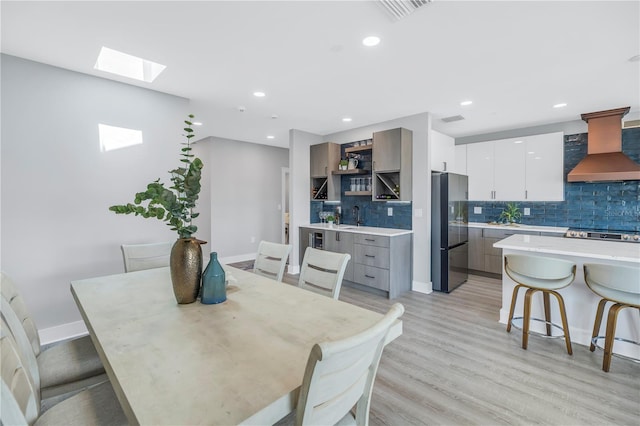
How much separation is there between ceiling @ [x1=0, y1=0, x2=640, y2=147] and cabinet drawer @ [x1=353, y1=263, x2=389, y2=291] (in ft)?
7.24

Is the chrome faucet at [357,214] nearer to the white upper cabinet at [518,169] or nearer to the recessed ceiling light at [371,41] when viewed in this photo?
the white upper cabinet at [518,169]

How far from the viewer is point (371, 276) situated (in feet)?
13.6

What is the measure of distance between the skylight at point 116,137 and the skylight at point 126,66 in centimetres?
54

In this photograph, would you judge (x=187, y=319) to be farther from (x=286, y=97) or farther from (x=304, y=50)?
(x=286, y=97)

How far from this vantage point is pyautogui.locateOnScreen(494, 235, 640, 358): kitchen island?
2.43m

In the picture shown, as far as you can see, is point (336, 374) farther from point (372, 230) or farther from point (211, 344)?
point (372, 230)

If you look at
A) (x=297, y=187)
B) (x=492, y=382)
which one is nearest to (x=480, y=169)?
(x=297, y=187)

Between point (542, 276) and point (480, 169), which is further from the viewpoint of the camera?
point (480, 169)

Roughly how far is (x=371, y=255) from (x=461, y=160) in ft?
9.48

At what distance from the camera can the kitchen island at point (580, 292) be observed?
243 centimetres

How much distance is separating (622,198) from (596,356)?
2.99 m

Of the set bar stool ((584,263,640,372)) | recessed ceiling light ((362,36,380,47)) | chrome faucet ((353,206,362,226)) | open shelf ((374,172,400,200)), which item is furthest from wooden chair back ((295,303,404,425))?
chrome faucet ((353,206,362,226))

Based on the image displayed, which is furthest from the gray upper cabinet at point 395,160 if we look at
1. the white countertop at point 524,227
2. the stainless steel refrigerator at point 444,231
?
the white countertop at point 524,227

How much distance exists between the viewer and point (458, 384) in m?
2.12
